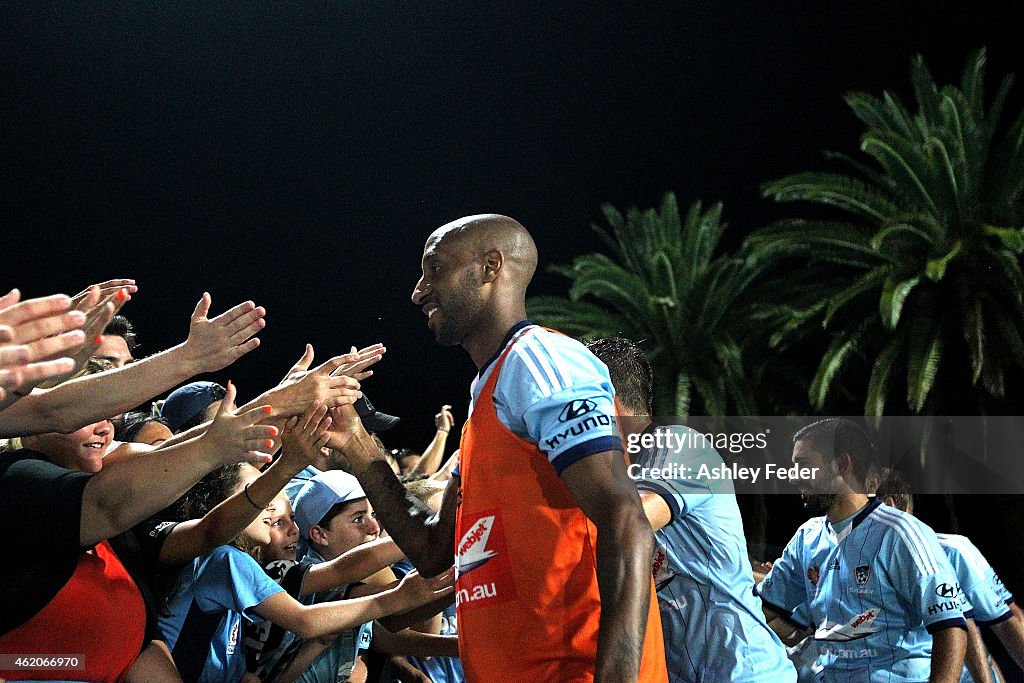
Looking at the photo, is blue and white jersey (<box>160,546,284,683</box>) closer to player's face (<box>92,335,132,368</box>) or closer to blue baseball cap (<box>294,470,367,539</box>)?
blue baseball cap (<box>294,470,367,539</box>)

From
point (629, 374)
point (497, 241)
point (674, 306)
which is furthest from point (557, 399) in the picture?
point (674, 306)

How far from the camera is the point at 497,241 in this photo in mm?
3281

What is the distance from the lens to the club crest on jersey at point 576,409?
8.84ft

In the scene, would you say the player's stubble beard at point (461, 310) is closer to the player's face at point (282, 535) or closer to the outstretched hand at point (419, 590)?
the outstretched hand at point (419, 590)

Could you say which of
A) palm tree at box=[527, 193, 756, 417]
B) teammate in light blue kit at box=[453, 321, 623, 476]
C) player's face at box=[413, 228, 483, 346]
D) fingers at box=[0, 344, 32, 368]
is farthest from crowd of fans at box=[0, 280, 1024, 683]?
palm tree at box=[527, 193, 756, 417]

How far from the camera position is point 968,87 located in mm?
22453

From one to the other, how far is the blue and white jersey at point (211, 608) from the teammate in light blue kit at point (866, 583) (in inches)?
119

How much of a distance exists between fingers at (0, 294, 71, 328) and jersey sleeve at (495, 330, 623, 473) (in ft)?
3.79

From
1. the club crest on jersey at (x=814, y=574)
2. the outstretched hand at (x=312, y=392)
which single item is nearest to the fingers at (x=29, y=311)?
the outstretched hand at (x=312, y=392)

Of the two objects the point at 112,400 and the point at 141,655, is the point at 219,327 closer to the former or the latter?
the point at 112,400

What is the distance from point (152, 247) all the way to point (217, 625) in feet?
68.6

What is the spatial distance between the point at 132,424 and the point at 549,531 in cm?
306

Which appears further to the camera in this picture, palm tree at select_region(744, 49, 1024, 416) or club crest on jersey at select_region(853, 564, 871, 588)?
palm tree at select_region(744, 49, 1024, 416)

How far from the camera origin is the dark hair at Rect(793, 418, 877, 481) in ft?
18.9
